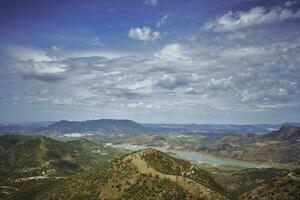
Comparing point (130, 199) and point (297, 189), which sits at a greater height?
point (297, 189)

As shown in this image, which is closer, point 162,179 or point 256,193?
point 256,193

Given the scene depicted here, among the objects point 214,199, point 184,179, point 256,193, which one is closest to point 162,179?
point 184,179

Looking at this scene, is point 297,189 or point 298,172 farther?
point 298,172

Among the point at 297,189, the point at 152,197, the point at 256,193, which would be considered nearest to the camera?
the point at 297,189

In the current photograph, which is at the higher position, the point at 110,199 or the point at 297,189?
the point at 297,189

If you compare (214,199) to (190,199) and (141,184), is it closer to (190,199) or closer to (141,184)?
(190,199)

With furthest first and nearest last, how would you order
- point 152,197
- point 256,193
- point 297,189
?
1. point 152,197
2. point 256,193
3. point 297,189

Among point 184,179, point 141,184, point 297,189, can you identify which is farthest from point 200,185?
point 297,189

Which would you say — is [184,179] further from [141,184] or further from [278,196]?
[278,196]

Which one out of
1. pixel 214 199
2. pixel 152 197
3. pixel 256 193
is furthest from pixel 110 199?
pixel 256 193
